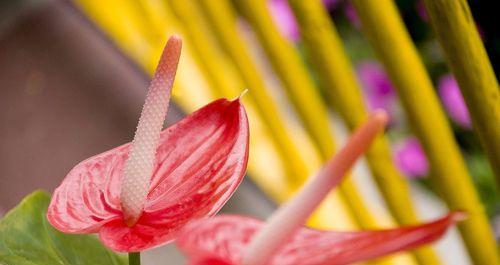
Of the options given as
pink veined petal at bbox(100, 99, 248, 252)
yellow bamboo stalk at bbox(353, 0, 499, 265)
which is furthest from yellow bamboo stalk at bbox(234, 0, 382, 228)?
pink veined petal at bbox(100, 99, 248, 252)

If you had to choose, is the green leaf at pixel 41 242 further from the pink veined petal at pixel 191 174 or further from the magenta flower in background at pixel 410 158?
the magenta flower in background at pixel 410 158

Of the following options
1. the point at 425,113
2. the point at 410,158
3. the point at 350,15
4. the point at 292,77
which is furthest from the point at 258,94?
the point at 350,15

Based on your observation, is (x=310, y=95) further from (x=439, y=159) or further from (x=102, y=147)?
(x=102, y=147)

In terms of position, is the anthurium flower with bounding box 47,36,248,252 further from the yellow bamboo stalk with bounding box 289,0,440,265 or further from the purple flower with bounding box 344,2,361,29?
the purple flower with bounding box 344,2,361,29

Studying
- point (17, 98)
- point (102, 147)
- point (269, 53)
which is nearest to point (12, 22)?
point (17, 98)

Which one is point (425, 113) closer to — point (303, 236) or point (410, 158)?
point (303, 236)

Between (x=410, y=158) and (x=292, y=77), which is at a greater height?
(x=292, y=77)
